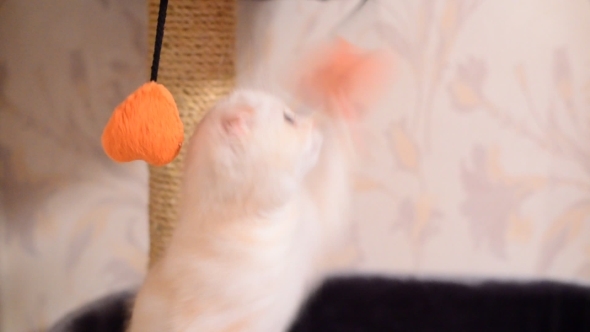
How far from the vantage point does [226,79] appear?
0.65 meters

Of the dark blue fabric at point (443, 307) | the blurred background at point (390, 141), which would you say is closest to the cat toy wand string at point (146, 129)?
the blurred background at point (390, 141)

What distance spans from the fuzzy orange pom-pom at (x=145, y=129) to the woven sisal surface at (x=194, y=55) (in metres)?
0.21

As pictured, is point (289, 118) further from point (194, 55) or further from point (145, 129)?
point (194, 55)

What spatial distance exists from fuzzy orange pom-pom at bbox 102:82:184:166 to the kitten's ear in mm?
45

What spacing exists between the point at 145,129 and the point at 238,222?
0.12 metres

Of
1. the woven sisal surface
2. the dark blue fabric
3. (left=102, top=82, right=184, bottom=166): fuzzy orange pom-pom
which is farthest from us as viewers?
the dark blue fabric

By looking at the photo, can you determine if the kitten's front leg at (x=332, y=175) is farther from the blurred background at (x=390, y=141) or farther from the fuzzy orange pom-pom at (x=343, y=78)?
the blurred background at (x=390, y=141)

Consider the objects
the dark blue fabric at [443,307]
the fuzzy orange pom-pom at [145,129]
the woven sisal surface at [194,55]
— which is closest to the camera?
the fuzzy orange pom-pom at [145,129]

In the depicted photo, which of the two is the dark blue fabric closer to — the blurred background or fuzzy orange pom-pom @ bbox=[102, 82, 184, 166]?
the blurred background

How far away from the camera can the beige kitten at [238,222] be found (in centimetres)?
43

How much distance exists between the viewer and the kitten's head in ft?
1.42

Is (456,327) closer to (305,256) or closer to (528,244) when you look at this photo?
(528,244)

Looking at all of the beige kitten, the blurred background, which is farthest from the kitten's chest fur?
the blurred background

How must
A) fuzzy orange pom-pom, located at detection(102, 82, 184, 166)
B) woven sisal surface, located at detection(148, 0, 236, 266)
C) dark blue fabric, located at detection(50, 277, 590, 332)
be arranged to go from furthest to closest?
dark blue fabric, located at detection(50, 277, 590, 332) → woven sisal surface, located at detection(148, 0, 236, 266) → fuzzy orange pom-pom, located at detection(102, 82, 184, 166)
